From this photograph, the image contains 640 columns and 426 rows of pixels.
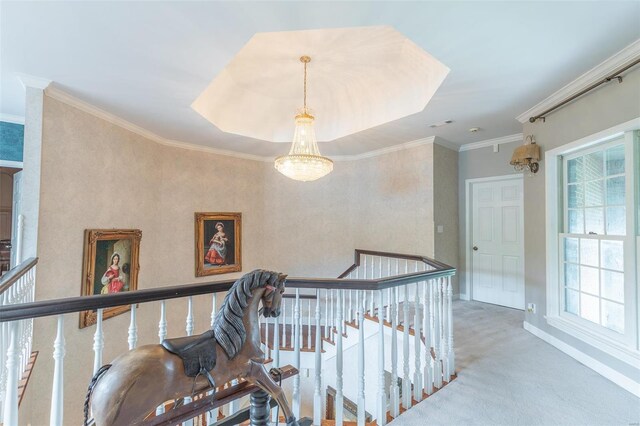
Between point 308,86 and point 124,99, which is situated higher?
point 308,86

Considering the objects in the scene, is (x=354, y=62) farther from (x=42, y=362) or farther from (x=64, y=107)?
(x=42, y=362)

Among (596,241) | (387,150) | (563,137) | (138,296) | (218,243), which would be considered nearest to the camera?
(138,296)

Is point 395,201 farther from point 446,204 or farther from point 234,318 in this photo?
point 234,318

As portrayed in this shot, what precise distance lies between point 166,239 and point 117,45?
9.60 feet

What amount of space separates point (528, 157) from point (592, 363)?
208 cm

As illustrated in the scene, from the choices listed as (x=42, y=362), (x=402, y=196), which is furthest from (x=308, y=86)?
(x=42, y=362)

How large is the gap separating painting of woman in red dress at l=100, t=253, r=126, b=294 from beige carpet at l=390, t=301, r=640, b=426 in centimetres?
335

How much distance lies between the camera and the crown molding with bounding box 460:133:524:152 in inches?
167

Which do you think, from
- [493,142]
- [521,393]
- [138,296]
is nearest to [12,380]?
[138,296]

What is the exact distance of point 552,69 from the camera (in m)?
2.49

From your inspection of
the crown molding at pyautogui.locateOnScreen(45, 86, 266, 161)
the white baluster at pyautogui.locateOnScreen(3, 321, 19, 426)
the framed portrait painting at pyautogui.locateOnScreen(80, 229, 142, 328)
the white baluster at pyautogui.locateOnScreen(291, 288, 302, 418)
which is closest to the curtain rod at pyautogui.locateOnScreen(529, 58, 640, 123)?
the white baluster at pyautogui.locateOnScreen(291, 288, 302, 418)

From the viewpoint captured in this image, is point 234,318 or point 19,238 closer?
point 234,318

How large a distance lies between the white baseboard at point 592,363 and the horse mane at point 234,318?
2908 mm

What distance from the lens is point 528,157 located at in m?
3.22
